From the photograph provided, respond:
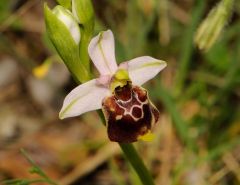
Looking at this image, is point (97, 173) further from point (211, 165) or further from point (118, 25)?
point (118, 25)

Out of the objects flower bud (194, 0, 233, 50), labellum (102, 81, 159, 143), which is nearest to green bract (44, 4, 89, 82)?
labellum (102, 81, 159, 143)

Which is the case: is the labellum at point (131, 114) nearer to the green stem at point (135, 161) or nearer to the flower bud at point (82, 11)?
the green stem at point (135, 161)

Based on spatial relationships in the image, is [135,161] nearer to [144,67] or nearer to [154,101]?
[144,67]

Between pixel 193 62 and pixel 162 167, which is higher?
pixel 193 62

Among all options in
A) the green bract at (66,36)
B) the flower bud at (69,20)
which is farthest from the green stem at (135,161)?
the flower bud at (69,20)

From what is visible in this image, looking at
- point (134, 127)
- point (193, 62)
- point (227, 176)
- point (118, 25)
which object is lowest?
point (227, 176)

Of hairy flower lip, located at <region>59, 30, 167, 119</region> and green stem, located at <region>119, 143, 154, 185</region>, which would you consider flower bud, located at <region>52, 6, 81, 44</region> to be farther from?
green stem, located at <region>119, 143, 154, 185</region>

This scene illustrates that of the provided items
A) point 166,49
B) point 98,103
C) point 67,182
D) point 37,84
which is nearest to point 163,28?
point 166,49

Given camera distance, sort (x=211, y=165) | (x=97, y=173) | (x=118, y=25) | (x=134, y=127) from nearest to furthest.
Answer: (x=134, y=127)
(x=211, y=165)
(x=97, y=173)
(x=118, y=25)
